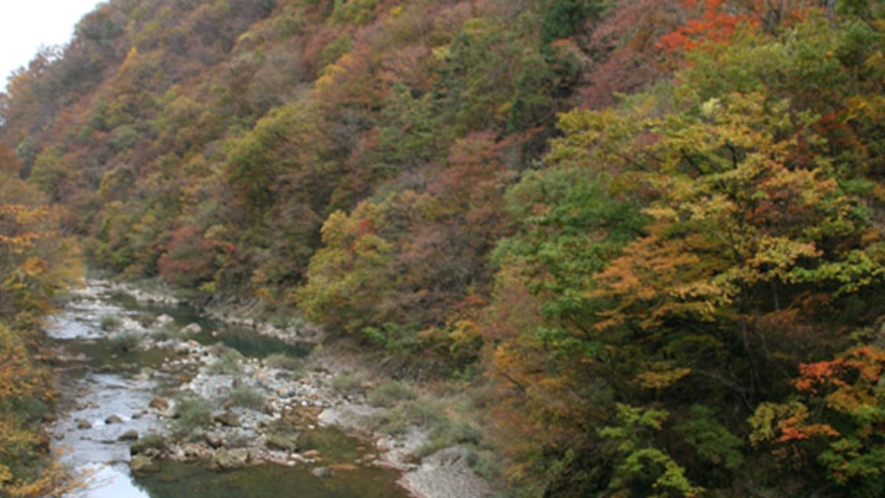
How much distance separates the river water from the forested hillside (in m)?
3.33

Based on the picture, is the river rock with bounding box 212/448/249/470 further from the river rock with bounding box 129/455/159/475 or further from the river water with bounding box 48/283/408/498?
the river rock with bounding box 129/455/159/475

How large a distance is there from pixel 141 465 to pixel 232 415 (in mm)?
3476

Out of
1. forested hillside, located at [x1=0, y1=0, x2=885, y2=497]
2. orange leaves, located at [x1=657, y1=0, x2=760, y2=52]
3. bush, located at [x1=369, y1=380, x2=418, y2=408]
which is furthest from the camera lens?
bush, located at [x1=369, y1=380, x2=418, y2=408]

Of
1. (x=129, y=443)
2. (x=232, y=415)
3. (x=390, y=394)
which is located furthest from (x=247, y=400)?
(x=390, y=394)

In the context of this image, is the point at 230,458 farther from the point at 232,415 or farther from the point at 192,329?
the point at 192,329

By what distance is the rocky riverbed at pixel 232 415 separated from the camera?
1440cm

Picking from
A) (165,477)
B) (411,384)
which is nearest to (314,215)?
(411,384)

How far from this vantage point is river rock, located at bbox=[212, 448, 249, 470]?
14039 mm

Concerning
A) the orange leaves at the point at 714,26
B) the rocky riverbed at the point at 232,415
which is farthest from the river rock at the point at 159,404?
the orange leaves at the point at 714,26

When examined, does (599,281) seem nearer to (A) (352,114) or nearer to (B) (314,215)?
(B) (314,215)

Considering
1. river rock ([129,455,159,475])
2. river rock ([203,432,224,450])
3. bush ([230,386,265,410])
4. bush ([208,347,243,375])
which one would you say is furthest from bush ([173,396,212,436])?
bush ([208,347,243,375])

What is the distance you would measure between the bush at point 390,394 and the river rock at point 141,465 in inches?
278

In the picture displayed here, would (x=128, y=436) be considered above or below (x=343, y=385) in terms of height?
above

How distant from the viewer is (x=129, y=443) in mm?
15148
